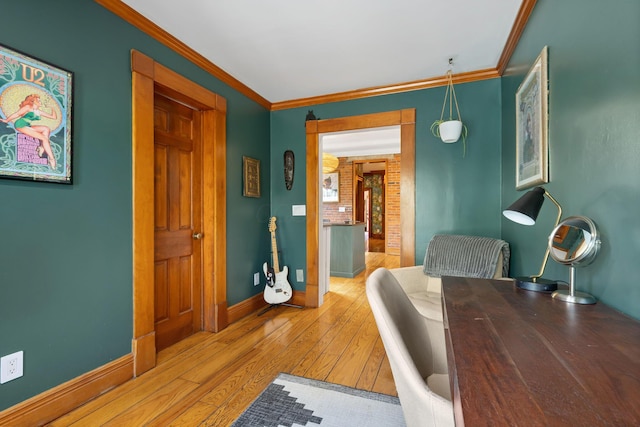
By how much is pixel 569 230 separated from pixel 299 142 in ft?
9.00

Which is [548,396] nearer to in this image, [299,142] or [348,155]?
[299,142]

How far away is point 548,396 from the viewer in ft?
1.51

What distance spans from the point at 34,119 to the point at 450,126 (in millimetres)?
2801

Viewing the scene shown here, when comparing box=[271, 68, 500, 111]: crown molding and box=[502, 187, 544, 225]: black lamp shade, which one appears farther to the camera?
box=[271, 68, 500, 111]: crown molding

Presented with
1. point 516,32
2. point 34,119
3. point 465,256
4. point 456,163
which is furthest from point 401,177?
point 34,119

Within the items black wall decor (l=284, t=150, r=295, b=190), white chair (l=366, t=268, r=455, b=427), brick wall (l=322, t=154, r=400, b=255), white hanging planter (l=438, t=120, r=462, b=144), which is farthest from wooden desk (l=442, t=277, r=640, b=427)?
brick wall (l=322, t=154, r=400, b=255)

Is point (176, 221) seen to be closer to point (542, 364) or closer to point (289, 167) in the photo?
point (289, 167)

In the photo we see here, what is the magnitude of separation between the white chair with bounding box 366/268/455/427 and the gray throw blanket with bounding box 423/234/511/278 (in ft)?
3.25

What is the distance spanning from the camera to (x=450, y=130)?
Answer: 8.22ft

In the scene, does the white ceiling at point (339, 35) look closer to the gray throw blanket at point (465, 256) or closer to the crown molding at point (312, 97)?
the crown molding at point (312, 97)

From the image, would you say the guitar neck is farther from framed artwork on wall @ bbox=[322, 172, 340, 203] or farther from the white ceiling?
framed artwork on wall @ bbox=[322, 172, 340, 203]

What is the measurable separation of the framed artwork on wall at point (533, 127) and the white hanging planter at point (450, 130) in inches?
20.1

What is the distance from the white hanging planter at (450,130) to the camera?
249 cm

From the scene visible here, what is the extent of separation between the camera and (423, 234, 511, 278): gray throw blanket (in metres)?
2.06
